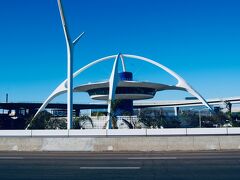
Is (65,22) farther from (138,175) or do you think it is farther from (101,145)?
(138,175)

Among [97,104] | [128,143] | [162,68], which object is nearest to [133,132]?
[128,143]

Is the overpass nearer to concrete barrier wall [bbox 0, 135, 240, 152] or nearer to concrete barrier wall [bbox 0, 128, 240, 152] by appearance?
concrete barrier wall [bbox 0, 135, 240, 152]

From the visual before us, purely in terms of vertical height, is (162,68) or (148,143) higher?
(162,68)

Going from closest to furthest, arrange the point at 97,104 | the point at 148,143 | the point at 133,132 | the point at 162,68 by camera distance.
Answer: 1. the point at 148,143
2. the point at 133,132
3. the point at 162,68
4. the point at 97,104

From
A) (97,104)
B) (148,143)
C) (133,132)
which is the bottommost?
(148,143)

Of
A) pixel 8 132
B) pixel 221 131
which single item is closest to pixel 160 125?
pixel 221 131

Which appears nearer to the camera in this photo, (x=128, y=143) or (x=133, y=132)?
(x=128, y=143)

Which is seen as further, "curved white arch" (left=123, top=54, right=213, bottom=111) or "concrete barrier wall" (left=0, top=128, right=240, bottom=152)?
"curved white arch" (left=123, top=54, right=213, bottom=111)

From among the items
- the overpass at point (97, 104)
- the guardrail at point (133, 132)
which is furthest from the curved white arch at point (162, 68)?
the guardrail at point (133, 132)

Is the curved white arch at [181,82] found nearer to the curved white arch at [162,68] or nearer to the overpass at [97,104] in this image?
the curved white arch at [162,68]

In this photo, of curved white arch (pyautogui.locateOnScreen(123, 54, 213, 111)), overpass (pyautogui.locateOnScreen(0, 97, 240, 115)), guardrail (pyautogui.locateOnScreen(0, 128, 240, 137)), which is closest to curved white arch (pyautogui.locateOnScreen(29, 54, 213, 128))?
curved white arch (pyautogui.locateOnScreen(123, 54, 213, 111))

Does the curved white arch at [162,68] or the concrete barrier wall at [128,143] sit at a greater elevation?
the curved white arch at [162,68]

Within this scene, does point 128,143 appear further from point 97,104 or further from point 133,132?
point 97,104

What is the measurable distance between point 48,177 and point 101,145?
37.5 ft
